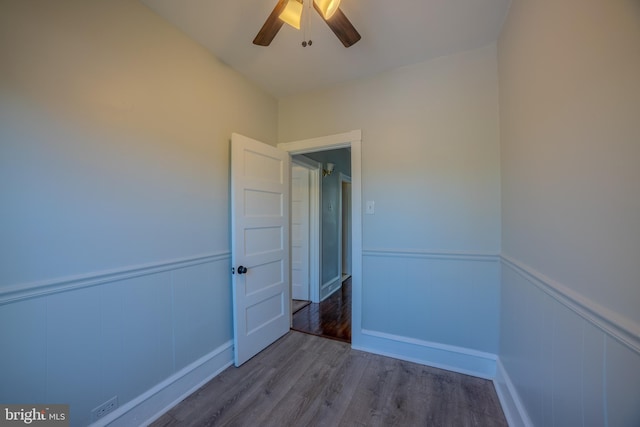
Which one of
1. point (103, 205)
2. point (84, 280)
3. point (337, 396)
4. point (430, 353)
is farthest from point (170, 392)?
point (430, 353)

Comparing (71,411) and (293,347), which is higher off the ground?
(71,411)

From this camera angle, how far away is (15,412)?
3.35ft

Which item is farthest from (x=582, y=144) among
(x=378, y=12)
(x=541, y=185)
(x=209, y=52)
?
(x=209, y=52)

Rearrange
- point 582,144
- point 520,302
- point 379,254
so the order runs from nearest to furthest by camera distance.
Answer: point 582,144, point 520,302, point 379,254

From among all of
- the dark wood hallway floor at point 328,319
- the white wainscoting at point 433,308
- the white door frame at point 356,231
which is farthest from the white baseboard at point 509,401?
the dark wood hallway floor at point 328,319

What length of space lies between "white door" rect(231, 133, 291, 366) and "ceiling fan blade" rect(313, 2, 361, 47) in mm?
1091

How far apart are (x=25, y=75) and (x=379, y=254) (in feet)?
7.81

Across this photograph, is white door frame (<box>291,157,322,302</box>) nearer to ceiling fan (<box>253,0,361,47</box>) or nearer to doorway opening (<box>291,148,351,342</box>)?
→ doorway opening (<box>291,148,351,342</box>)

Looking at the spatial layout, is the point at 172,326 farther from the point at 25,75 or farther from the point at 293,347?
the point at 25,75

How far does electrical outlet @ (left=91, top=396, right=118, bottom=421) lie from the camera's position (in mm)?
1247

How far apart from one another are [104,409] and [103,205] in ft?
3.62

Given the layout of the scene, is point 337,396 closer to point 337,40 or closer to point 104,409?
point 104,409

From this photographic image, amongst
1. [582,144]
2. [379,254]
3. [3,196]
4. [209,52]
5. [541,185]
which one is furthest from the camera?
[379,254]

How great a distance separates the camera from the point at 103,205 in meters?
1.29
